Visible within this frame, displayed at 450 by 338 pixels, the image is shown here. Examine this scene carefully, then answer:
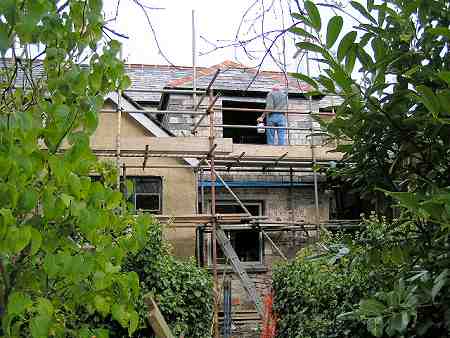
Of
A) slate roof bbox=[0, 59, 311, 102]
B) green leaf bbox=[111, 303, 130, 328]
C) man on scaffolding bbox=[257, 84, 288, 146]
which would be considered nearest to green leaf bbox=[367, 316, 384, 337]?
green leaf bbox=[111, 303, 130, 328]

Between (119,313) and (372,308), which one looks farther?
(372,308)

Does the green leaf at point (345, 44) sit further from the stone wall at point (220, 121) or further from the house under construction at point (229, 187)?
the stone wall at point (220, 121)

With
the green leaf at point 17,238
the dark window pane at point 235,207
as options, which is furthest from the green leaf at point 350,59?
the dark window pane at point 235,207

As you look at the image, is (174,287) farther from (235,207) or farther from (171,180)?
(235,207)

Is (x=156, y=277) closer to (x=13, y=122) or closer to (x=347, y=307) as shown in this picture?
(x=347, y=307)

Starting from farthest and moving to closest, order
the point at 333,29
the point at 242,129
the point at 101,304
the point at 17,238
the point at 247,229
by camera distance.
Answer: the point at 242,129
the point at 247,229
the point at 333,29
the point at 101,304
the point at 17,238

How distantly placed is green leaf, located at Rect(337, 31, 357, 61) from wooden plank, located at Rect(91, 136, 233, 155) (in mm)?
10619

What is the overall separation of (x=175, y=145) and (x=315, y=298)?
5662mm

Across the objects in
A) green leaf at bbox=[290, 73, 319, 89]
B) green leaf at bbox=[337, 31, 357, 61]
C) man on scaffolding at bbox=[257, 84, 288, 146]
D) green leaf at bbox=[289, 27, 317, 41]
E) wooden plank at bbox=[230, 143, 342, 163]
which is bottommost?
green leaf at bbox=[290, 73, 319, 89]

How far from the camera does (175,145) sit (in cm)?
1332

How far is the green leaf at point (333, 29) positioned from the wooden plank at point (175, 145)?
35.0ft

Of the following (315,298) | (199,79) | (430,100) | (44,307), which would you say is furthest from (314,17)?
(199,79)

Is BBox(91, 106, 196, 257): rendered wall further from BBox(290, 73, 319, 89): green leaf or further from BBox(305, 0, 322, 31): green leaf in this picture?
BBox(305, 0, 322, 31): green leaf

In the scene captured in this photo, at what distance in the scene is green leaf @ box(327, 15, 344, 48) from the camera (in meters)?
2.59
